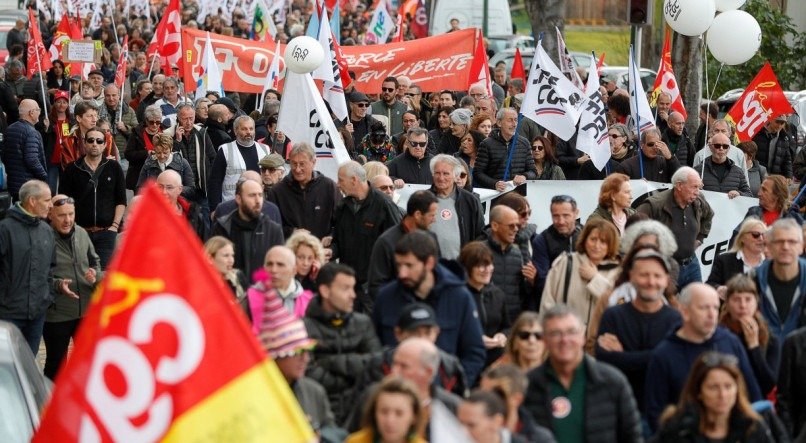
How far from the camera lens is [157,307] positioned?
16.2 ft

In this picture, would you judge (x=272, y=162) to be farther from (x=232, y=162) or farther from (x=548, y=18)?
(x=548, y=18)

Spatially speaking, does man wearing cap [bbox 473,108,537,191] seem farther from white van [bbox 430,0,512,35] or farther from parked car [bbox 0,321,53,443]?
white van [bbox 430,0,512,35]

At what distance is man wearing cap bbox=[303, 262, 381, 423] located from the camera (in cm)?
805

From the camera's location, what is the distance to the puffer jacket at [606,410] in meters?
7.08

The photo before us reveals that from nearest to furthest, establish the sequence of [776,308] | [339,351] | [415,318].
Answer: [415,318]
[339,351]
[776,308]

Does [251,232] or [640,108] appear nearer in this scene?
[251,232]

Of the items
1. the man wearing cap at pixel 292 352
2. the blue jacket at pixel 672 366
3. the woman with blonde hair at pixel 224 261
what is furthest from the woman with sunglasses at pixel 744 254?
the man wearing cap at pixel 292 352

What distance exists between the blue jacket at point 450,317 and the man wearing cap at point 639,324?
2.20 ft

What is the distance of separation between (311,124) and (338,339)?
5821 millimetres

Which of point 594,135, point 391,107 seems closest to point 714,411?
point 594,135

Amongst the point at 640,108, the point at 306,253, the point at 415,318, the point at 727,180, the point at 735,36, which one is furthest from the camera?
the point at 735,36

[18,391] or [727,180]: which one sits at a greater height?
[18,391]

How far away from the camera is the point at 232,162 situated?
13.7 meters

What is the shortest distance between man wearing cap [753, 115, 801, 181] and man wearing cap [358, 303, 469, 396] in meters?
10.9
